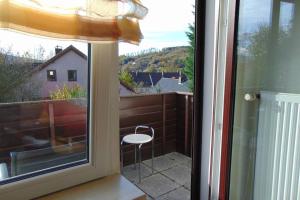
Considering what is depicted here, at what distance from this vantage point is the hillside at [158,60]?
250 cm

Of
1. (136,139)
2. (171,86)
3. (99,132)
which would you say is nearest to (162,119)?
(171,86)

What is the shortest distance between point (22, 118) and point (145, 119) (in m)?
1.96

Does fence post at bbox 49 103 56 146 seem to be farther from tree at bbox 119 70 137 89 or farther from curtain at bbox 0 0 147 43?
tree at bbox 119 70 137 89

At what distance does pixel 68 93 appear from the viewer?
3.12 ft

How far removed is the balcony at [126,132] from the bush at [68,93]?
21 millimetres

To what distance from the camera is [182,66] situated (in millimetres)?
2922

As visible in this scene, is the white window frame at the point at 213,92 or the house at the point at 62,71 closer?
the house at the point at 62,71

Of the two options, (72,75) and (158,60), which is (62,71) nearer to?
(72,75)

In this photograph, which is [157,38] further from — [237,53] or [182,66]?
[237,53]

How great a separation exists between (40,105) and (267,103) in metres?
1.10

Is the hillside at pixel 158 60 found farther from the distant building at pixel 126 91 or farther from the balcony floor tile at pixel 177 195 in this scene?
the balcony floor tile at pixel 177 195

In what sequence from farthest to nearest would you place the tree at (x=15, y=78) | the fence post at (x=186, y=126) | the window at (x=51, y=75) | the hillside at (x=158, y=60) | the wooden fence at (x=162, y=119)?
the fence post at (x=186, y=126) < the wooden fence at (x=162, y=119) < the hillside at (x=158, y=60) < the window at (x=51, y=75) < the tree at (x=15, y=78)

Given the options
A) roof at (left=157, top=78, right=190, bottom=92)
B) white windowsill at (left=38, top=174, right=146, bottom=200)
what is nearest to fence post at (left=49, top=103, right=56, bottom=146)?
white windowsill at (left=38, top=174, right=146, bottom=200)

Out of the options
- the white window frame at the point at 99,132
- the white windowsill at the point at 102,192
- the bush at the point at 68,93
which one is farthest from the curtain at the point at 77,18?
the white windowsill at the point at 102,192
